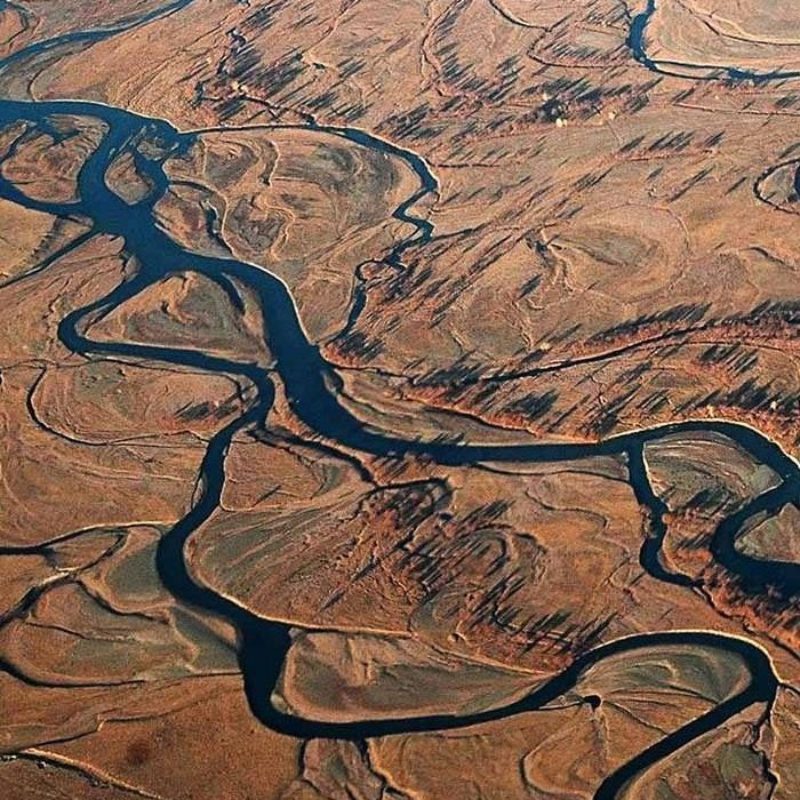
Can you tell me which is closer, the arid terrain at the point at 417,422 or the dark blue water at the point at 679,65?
the arid terrain at the point at 417,422

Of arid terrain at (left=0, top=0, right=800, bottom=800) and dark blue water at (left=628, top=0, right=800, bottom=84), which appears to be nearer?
arid terrain at (left=0, top=0, right=800, bottom=800)

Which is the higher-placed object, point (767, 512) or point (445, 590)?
point (445, 590)

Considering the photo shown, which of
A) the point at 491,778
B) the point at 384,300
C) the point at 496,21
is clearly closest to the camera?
the point at 491,778

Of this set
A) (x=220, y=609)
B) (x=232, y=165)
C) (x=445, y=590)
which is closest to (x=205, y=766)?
(x=220, y=609)

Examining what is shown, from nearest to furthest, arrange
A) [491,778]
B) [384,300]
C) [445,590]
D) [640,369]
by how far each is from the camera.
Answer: [491,778] → [445,590] → [640,369] → [384,300]

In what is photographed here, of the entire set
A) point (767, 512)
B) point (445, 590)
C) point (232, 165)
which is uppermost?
point (232, 165)

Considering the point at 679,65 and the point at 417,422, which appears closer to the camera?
the point at 417,422

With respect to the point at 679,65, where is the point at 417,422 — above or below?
above

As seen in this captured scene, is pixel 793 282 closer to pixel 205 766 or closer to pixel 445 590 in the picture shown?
pixel 445 590
